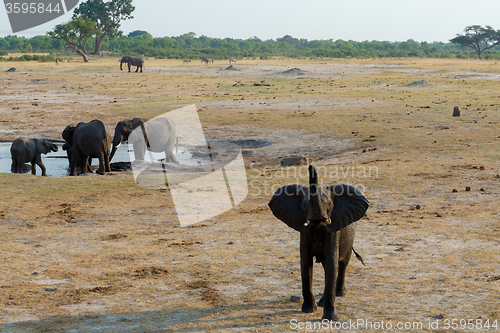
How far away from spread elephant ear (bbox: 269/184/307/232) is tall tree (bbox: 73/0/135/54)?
85.5 meters

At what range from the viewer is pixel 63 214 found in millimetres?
10047

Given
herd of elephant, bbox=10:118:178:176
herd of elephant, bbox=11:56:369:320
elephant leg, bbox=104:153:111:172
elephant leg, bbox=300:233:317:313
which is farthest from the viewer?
elephant leg, bbox=104:153:111:172

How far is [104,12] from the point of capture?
86.9 metres

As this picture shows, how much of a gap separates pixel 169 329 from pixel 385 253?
3.49 m

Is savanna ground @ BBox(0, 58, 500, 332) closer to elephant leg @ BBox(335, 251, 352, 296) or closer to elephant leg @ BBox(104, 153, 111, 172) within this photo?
elephant leg @ BBox(335, 251, 352, 296)

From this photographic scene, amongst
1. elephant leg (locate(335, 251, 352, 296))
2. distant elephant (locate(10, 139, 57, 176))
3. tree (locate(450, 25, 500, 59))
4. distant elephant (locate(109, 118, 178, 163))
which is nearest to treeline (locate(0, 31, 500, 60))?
tree (locate(450, 25, 500, 59))

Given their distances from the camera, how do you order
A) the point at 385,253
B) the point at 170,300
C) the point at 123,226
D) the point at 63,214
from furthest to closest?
the point at 63,214 < the point at 123,226 < the point at 385,253 < the point at 170,300

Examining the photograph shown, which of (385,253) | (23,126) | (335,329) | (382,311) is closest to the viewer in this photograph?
(335,329)

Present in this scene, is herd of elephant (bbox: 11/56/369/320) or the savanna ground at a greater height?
herd of elephant (bbox: 11/56/369/320)

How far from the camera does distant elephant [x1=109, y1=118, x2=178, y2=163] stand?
15953mm

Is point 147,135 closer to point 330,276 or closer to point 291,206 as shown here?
point 291,206

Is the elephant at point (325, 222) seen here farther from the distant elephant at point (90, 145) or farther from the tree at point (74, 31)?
the tree at point (74, 31)

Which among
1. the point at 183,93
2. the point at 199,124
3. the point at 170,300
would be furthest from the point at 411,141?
the point at 183,93

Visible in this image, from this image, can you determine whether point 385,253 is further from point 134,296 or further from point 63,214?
point 63,214
